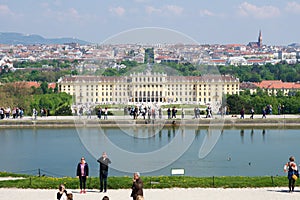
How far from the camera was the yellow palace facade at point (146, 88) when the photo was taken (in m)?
16.1

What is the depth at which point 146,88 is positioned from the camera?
96.2ft

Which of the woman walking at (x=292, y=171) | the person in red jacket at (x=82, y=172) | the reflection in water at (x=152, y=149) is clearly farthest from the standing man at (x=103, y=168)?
the woman walking at (x=292, y=171)

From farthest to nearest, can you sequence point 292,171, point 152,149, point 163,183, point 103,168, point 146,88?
point 146,88, point 152,149, point 163,183, point 103,168, point 292,171

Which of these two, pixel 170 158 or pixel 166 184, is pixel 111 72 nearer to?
pixel 170 158

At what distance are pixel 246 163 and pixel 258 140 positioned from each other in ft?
14.5

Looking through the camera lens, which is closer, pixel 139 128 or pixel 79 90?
pixel 79 90

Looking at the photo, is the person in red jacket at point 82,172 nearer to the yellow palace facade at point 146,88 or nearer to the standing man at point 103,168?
the standing man at point 103,168

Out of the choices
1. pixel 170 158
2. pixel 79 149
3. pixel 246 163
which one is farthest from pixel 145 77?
pixel 170 158

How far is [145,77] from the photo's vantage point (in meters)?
24.2

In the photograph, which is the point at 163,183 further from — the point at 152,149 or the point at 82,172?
the point at 152,149

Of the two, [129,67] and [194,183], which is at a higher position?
[129,67]

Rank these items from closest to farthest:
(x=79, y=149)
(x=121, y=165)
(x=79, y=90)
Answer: (x=121, y=165)
(x=79, y=90)
(x=79, y=149)

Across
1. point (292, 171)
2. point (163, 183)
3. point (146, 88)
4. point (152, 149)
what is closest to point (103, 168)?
point (163, 183)

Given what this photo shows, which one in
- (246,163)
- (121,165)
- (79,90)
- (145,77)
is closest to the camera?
(121,165)
